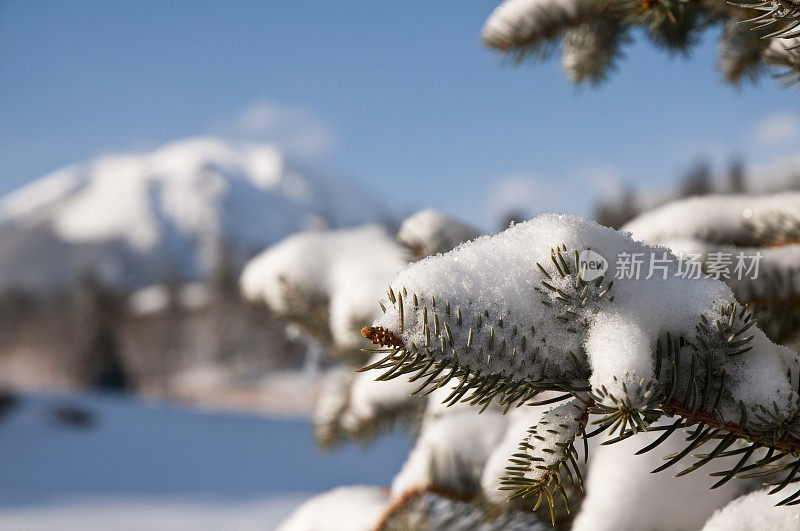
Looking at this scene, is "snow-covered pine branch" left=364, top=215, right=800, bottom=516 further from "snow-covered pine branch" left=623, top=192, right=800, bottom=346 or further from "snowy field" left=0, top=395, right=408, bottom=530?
"snowy field" left=0, top=395, right=408, bottom=530

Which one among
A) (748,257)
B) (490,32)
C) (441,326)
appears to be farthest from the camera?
(490,32)

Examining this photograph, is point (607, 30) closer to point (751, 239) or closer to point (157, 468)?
point (751, 239)

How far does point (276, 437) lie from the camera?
13.9 metres

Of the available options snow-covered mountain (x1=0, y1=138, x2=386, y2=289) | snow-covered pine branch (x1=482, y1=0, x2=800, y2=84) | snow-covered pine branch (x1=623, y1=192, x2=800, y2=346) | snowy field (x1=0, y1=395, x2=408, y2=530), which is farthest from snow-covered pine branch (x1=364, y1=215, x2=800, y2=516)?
snow-covered mountain (x1=0, y1=138, x2=386, y2=289)

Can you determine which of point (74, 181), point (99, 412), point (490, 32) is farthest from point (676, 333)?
point (74, 181)

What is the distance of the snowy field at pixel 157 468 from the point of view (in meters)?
8.48

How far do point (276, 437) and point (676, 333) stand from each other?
47.5ft

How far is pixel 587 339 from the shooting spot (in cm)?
54

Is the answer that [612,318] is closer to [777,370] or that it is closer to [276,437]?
[777,370]

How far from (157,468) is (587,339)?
12.5m

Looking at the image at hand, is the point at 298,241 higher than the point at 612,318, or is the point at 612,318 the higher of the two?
the point at 298,241

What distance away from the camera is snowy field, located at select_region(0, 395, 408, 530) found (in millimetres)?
8477

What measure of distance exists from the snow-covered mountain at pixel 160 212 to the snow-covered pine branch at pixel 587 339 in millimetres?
63724

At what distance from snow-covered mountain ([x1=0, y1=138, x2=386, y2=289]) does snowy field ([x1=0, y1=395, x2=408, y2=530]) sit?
48438 millimetres
